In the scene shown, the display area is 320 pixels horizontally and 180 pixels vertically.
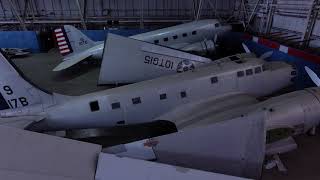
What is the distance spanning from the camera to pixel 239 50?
16297 mm

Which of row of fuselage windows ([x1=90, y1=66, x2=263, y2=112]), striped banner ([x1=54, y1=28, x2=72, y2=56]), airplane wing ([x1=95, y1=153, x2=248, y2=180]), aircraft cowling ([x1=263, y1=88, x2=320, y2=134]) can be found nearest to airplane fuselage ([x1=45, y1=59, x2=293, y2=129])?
row of fuselage windows ([x1=90, y1=66, x2=263, y2=112])

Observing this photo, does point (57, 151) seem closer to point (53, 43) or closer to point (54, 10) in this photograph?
point (53, 43)

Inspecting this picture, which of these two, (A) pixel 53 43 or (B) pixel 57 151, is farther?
(A) pixel 53 43

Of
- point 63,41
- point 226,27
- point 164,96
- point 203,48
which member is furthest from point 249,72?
point 63,41

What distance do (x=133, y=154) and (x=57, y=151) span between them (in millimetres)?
1435

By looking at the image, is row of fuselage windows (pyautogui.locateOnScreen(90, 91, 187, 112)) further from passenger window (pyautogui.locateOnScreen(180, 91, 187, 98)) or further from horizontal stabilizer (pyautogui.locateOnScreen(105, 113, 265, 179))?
horizontal stabilizer (pyautogui.locateOnScreen(105, 113, 265, 179))

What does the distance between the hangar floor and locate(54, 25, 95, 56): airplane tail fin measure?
1.11 meters

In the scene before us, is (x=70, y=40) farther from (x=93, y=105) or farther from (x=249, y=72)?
(x=249, y=72)

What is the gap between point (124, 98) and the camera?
6789 millimetres

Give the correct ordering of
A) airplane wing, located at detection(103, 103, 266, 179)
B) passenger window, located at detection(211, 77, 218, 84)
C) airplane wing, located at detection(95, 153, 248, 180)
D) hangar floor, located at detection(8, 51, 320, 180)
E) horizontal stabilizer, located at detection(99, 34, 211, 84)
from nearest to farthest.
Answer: airplane wing, located at detection(95, 153, 248, 180) < airplane wing, located at detection(103, 103, 266, 179) < hangar floor, located at detection(8, 51, 320, 180) < passenger window, located at detection(211, 77, 218, 84) < horizontal stabilizer, located at detection(99, 34, 211, 84)

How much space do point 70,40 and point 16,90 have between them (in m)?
9.41

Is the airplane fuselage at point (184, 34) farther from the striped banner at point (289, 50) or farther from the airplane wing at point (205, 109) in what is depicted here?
the airplane wing at point (205, 109)

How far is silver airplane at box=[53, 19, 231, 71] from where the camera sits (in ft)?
48.4

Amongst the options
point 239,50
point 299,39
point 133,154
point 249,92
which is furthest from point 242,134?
point 239,50
